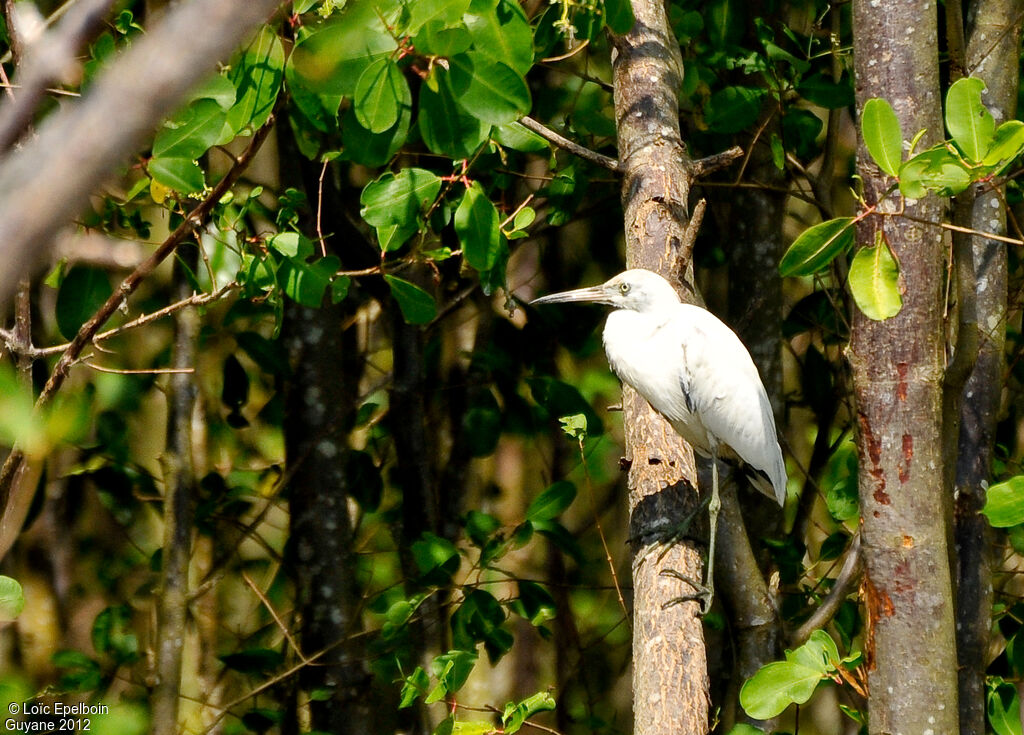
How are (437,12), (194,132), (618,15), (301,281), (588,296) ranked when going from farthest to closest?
(588,296), (301,281), (618,15), (194,132), (437,12)

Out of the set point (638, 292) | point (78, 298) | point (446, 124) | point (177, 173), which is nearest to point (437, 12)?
point (446, 124)

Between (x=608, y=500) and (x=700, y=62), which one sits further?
(x=608, y=500)

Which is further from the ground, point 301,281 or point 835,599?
point 301,281

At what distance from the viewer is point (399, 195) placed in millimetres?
2518

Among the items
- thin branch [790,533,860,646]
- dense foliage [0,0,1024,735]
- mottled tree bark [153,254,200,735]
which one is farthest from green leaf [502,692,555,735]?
mottled tree bark [153,254,200,735]

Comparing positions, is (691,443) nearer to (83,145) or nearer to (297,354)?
(297,354)

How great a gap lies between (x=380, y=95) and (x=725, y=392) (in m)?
1.39

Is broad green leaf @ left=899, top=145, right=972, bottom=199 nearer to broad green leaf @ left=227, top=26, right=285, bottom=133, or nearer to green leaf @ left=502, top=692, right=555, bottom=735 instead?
broad green leaf @ left=227, top=26, right=285, bottom=133

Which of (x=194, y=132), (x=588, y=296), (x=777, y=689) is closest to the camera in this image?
(x=194, y=132)

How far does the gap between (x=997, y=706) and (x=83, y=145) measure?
3040 millimetres

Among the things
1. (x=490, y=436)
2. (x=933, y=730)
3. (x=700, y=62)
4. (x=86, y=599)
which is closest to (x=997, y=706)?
(x=933, y=730)

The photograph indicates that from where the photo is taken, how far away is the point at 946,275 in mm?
2816

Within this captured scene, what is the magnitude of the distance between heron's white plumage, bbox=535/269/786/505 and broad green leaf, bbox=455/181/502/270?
0.50 m

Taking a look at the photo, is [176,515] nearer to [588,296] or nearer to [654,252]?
[588,296]
